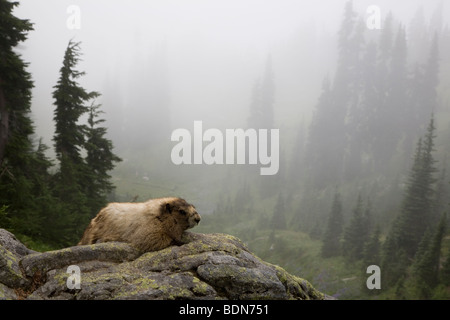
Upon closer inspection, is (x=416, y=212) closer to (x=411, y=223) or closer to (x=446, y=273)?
(x=411, y=223)

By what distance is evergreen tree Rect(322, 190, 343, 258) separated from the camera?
149 ft

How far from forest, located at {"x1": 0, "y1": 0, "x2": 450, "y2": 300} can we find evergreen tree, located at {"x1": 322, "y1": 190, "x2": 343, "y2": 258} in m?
0.21

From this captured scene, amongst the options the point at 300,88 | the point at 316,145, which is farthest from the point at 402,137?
the point at 300,88

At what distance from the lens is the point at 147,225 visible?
278 inches

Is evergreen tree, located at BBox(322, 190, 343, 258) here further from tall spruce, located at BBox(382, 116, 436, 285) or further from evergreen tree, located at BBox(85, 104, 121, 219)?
evergreen tree, located at BBox(85, 104, 121, 219)

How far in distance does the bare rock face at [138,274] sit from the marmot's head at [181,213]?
1.72 feet

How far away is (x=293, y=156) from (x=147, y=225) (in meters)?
84.1

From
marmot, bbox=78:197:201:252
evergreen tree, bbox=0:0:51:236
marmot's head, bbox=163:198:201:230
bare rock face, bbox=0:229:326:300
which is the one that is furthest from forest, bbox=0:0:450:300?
bare rock face, bbox=0:229:326:300

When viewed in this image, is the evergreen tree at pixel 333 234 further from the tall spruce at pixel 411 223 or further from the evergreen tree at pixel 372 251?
the tall spruce at pixel 411 223

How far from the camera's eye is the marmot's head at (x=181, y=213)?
727cm

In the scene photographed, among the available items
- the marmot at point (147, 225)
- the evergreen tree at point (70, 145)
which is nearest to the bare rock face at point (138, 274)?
the marmot at point (147, 225)

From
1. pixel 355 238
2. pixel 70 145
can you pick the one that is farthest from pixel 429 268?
pixel 70 145

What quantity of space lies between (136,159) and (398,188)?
9084cm

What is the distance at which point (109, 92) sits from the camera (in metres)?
133
